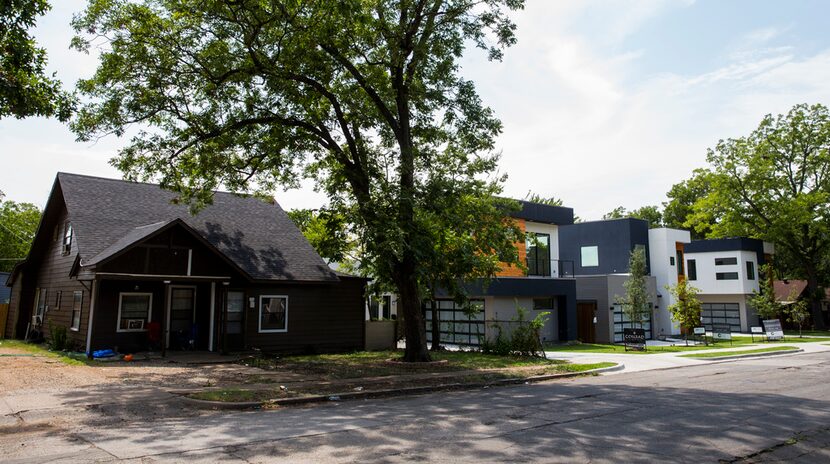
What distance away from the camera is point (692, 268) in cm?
4825

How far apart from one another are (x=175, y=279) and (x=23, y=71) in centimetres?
961

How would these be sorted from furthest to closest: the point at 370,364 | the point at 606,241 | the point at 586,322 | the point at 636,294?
1. the point at 606,241
2. the point at 586,322
3. the point at 636,294
4. the point at 370,364

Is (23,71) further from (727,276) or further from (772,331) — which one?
(727,276)

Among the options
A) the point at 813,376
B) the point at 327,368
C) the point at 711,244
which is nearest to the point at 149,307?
the point at 327,368

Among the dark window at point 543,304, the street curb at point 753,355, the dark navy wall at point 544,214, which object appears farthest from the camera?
the dark navy wall at point 544,214

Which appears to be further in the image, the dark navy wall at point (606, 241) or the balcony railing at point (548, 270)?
the dark navy wall at point (606, 241)

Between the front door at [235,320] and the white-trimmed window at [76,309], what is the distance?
5.17 metres

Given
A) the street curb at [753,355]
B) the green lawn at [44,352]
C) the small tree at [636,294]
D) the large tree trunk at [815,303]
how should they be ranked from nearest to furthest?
the green lawn at [44,352] → the street curb at [753,355] → the small tree at [636,294] → the large tree trunk at [815,303]

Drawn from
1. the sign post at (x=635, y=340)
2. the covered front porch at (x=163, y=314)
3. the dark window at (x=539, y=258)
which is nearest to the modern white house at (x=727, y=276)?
the dark window at (x=539, y=258)

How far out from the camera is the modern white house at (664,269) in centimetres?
3753

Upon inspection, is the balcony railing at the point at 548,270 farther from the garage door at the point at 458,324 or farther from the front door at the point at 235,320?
the front door at the point at 235,320

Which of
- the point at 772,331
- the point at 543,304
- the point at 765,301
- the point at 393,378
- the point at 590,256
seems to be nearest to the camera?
the point at 393,378

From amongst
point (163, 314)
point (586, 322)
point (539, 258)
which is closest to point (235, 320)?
point (163, 314)

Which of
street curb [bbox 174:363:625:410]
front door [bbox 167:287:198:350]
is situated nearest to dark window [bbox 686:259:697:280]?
street curb [bbox 174:363:625:410]
